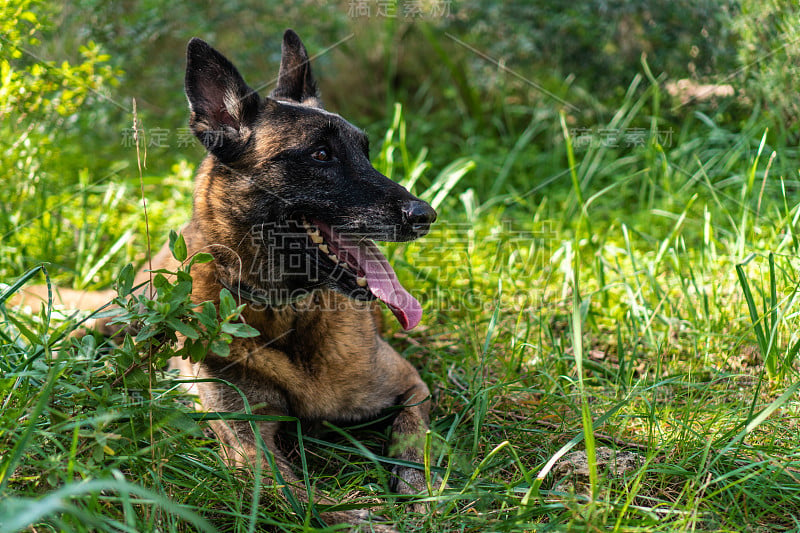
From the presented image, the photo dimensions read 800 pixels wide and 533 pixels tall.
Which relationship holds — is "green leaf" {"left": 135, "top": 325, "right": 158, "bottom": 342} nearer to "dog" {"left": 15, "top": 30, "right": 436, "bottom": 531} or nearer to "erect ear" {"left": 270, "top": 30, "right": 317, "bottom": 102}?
"dog" {"left": 15, "top": 30, "right": 436, "bottom": 531}

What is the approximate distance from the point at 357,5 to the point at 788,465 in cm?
540

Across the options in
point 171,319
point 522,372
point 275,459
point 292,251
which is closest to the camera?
point 171,319

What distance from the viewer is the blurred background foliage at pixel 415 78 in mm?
3674

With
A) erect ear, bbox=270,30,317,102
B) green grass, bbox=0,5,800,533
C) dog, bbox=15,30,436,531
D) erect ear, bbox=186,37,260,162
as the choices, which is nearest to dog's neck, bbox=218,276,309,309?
dog, bbox=15,30,436,531

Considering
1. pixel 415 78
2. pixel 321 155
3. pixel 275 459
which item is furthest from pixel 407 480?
pixel 415 78

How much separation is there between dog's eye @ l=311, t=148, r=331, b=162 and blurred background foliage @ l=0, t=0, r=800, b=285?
139cm

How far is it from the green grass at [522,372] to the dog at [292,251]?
0.20 m

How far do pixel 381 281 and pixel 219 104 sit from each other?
3.33 feet

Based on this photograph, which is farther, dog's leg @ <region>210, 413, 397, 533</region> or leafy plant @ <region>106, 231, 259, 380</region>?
dog's leg @ <region>210, 413, 397, 533</region>

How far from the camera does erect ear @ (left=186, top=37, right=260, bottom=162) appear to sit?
8.21ft

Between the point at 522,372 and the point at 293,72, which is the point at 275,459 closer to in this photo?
the point at 522,372

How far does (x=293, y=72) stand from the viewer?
9.91 feet

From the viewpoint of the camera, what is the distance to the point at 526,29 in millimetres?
5020

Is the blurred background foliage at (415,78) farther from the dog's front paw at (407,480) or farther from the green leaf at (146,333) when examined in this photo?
the dog's front paw at (407,480)
